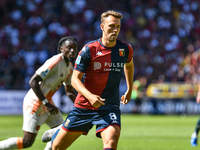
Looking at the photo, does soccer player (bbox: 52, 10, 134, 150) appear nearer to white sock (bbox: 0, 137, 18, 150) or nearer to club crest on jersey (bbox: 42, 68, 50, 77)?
club crest on jersey (bbox: 42, 68, 50, 77)

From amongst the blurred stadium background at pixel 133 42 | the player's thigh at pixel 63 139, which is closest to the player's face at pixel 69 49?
the player's thigh at pixel 63 139

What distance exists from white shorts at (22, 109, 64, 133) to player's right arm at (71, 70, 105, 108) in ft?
5.39

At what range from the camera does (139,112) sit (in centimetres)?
2220

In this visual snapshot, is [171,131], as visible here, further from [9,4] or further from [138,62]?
[9,4]

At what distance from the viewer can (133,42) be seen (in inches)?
1013

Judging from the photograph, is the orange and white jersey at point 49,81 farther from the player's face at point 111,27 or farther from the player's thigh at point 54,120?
the player's face at point 111,27

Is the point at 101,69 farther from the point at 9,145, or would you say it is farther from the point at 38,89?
the point at 9,145

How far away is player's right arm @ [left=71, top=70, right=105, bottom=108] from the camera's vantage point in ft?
15.5

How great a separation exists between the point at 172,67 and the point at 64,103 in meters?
8.75

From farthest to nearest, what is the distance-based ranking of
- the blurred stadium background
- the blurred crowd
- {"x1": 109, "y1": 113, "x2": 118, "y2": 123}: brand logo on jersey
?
1. the blurred crowd
2. the blurred stadium background
3. {"x1": 109, "y1": 113, "x2": 118, "y2": 123}: brand logo on jersey

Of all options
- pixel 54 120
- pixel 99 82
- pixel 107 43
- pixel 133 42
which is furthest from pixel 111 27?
pixel 133 42

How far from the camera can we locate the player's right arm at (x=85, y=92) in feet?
15.5

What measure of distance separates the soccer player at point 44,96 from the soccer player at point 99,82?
113cm

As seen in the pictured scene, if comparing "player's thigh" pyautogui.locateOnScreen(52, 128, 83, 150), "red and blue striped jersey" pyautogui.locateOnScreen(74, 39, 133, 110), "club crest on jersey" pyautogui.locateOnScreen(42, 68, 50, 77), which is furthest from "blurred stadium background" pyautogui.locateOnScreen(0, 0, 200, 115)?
"red and blue striped jersey" pyautogui.locateOnScreen(74, 39, 133, 110)
